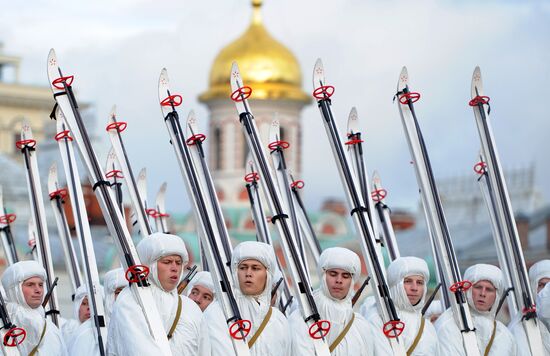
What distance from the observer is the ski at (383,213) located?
21.3 metres

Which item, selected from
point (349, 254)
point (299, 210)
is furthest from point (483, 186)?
point (349, 254)

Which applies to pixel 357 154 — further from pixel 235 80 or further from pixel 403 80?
pixel 235 80

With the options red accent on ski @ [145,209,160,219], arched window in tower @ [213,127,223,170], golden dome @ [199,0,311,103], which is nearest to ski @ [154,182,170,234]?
red accent on ski @ [145,209,160,219]

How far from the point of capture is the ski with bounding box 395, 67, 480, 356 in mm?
17734

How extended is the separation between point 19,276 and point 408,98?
164 inches

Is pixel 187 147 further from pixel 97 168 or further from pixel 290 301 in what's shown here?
pixel 290 301

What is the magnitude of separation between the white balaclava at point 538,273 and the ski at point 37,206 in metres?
4.91

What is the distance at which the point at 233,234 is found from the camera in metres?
70.8

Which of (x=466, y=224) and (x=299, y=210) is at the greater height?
(x=466, y=224)

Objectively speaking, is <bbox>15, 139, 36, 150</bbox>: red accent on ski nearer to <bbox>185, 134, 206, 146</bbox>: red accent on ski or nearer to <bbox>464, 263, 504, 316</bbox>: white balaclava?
<bbox>185, 134, 206, 146</bbox>: red accent on ski

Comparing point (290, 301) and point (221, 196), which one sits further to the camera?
point (221, 196)

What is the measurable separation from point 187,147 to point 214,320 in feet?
5.52

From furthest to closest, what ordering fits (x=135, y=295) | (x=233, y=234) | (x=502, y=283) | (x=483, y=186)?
(x=233, y=234) → (x=483, y=186) → (x=502, y=283) → (x=135, y=295)

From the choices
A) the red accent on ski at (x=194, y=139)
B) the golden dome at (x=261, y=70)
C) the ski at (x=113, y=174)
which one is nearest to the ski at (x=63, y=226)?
the ski at (x=113, y=174)
